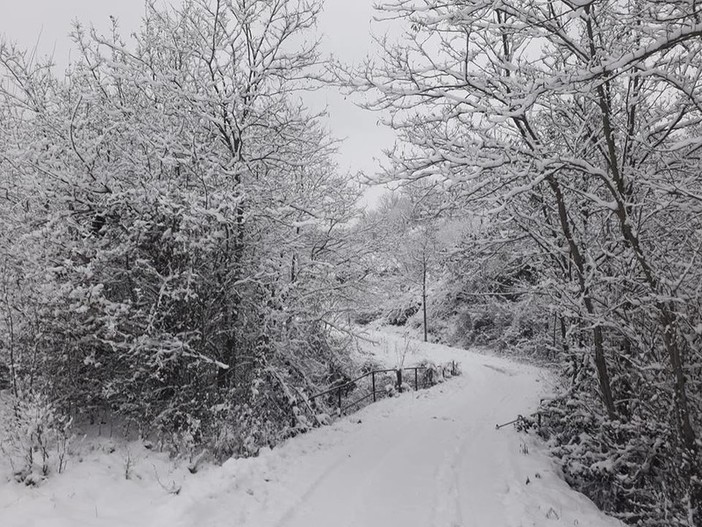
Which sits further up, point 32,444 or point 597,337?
point 597,337

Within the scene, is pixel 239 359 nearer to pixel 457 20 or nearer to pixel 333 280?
pixel 333 280

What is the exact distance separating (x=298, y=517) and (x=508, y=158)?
504 centimetres

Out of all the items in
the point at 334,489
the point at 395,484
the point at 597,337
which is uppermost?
the point at 597,337

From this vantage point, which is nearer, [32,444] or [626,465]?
[32,444]

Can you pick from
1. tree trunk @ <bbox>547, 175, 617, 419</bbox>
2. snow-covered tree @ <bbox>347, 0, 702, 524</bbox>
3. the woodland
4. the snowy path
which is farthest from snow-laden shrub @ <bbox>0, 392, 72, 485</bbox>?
→ tree trunk @ <bbox>547, 175, 617, 419</bbox>

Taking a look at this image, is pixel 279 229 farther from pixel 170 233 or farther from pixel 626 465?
pixel 626 465

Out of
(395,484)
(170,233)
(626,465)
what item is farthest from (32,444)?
(626,465)

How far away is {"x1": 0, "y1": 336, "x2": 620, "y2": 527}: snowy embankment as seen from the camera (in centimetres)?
501

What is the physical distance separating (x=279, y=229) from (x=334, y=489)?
16.6 feet

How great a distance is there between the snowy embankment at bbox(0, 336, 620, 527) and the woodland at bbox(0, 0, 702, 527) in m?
0.56

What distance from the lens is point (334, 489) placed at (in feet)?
20.9

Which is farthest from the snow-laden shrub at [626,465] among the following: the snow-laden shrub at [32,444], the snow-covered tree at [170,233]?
the snow-laden shrub at [32,444]

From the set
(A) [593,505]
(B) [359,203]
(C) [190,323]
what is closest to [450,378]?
(B) [359,203]

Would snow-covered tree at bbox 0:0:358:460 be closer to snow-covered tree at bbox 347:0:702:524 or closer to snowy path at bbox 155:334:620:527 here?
snowy path at bbox 155:334:620:527
